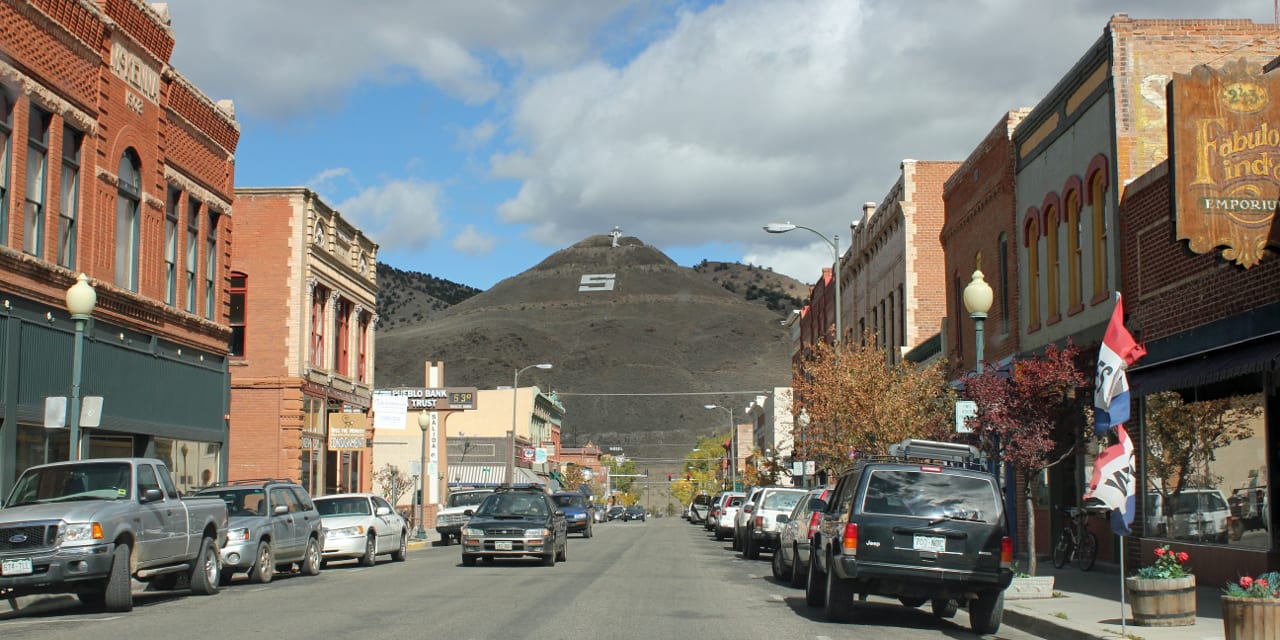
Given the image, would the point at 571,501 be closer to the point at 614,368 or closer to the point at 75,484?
the point at 75,484

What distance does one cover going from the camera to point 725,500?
47219mm

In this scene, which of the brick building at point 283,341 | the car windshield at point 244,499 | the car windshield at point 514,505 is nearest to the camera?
the car windshield at point 244,499

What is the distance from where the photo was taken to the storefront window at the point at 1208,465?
17156 mm

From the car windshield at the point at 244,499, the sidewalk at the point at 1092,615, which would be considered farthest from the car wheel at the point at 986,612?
the car windshield at the point at 244,499

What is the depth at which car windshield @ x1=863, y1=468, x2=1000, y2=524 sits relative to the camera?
14.2m

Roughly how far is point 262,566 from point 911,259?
26.6 m

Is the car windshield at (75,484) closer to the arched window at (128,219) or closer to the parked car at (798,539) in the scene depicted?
the parked car at (798,539)

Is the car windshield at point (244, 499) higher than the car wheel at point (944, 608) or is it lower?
higher

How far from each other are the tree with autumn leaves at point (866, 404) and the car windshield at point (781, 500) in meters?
2.38

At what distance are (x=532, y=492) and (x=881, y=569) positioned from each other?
13.7 metres

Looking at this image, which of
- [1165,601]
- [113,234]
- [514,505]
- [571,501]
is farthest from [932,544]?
[571,501]

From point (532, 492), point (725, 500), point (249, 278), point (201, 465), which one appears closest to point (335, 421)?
point (249, 278)

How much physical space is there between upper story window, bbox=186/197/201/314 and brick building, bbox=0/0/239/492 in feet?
0.14

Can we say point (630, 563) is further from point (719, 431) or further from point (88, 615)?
point (719, 431)
